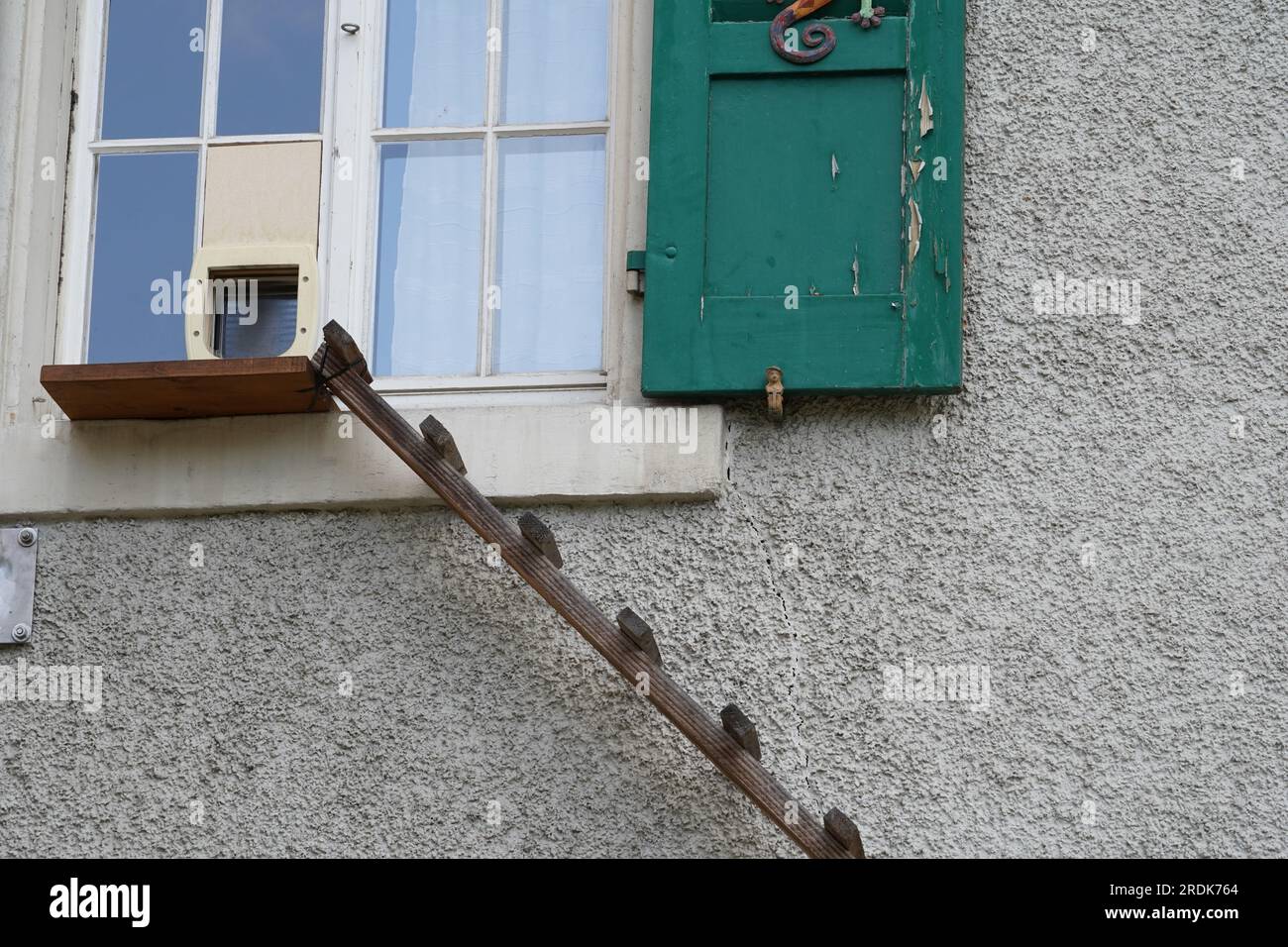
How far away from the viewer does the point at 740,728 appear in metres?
3.93

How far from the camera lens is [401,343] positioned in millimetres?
4543

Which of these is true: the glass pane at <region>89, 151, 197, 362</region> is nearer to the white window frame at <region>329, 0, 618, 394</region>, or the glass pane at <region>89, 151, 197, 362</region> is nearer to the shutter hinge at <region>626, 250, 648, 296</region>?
the white window frame at <region>329, 0, 618, 394</region>

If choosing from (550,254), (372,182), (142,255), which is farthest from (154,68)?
(550,254)

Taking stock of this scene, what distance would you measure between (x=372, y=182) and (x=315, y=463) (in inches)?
26.5

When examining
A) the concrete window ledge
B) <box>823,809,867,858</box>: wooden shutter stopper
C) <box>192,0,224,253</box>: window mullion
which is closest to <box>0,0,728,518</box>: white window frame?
the concrete window ledge

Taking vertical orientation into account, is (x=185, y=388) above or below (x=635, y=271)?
below

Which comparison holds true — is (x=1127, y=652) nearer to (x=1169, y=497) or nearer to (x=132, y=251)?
(x=1169, y=497)

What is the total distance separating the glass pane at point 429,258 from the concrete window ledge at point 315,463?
19 cm

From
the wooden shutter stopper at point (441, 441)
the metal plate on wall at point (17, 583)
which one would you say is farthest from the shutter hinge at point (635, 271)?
the metal plate on wall at point (17, 583)

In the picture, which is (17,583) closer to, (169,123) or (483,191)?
(169,123)

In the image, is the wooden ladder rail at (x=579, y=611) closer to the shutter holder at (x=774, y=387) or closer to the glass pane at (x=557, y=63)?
the shutter holder at (x=774, y=387)

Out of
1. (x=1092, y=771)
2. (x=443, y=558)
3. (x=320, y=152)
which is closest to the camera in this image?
(x=1092, y=771)
